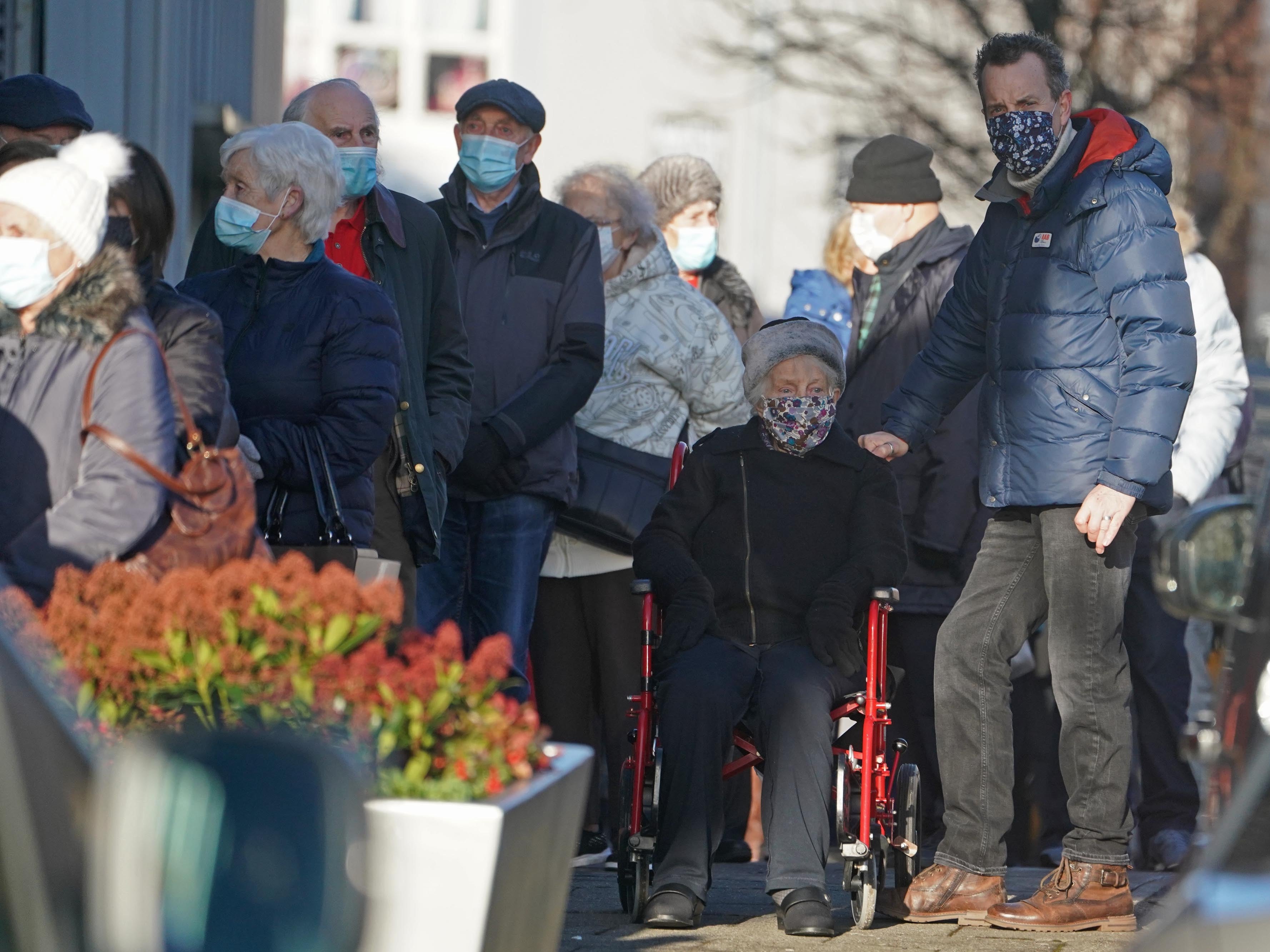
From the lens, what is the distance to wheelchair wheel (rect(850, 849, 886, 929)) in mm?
5680

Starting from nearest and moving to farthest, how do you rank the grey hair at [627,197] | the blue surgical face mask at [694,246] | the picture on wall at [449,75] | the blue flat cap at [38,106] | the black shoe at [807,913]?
the black shoe at [807,913] < the blue flat cap at [38,106] < the grey hair at [627,197] < the blue surgical face mask at [694,246] < the picture on wall at [449,75]

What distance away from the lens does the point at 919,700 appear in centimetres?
735

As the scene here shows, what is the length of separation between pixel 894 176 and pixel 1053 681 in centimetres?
260

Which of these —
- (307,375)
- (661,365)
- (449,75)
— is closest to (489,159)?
(661,365)

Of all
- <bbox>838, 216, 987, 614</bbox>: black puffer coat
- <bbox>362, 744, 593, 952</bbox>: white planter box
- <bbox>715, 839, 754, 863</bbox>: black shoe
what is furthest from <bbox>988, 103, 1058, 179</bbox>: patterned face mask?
<bbox>715, 839, 754, 863</bbox>: black shoe

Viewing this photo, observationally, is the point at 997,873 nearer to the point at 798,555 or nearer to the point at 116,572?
the point at 798,555

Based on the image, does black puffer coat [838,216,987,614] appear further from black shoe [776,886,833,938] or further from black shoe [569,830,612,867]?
black shoe [776,886,833,938]

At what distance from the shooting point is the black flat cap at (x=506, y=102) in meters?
6.89

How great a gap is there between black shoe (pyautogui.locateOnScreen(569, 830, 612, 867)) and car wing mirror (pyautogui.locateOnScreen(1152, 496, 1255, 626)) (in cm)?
376

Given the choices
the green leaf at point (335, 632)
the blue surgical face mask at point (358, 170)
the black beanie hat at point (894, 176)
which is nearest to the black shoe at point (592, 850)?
the blue surgical face mask at point (358, 170)

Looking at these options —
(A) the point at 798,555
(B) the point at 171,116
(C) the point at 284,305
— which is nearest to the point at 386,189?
(C) the point at 284,305

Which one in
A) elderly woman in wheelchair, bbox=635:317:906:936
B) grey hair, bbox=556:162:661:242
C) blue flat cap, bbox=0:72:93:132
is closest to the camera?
elderly woman in wheelchair, bbox=635:317:906:936

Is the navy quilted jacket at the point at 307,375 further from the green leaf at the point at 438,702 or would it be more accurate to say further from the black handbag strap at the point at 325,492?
the green leaf at the point at 438,702

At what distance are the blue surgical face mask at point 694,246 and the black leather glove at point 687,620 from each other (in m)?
2.71
